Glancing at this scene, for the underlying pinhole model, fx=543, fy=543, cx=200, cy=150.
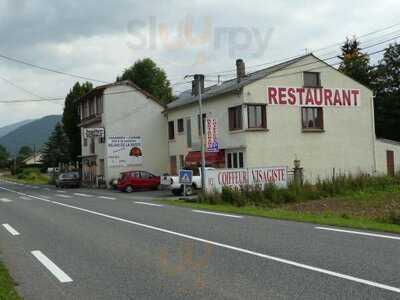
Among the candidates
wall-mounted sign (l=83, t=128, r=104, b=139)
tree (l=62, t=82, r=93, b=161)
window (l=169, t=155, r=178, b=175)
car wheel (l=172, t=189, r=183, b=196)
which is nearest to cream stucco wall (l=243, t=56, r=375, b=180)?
car wheel (l=172, t=189, r=183, b=196)

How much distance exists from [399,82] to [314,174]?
2281 cm

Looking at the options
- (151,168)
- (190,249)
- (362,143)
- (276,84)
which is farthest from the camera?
(151,168)

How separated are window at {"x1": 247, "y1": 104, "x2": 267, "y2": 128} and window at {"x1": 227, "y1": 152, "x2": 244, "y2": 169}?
205 cm

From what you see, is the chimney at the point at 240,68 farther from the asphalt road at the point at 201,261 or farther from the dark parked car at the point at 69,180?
the asphalt road at the point at 201,261

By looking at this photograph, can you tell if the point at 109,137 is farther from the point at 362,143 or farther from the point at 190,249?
the point at 190,249

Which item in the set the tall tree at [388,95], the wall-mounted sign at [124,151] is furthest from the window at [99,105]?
the tall tree at [388,95]

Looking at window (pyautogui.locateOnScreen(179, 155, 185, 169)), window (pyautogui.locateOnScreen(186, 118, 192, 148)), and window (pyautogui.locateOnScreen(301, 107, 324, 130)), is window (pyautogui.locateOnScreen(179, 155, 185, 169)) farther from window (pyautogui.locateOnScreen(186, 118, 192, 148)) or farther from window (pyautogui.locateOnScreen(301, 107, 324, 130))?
window (pyautogui.locateOnScreen(301, 107, 324, 130))

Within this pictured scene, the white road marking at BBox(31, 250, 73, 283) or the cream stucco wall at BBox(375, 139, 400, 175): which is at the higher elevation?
the cream stucco wall at BBox(375, 139, 400, 175)

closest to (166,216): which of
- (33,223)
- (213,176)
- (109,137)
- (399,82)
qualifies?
(33,223)

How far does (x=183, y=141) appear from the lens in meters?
41.2

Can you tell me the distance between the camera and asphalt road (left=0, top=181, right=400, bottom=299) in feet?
21.0

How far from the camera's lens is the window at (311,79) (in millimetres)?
35688

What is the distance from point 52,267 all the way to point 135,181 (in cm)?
2907

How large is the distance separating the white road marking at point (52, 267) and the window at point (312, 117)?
2770cm
